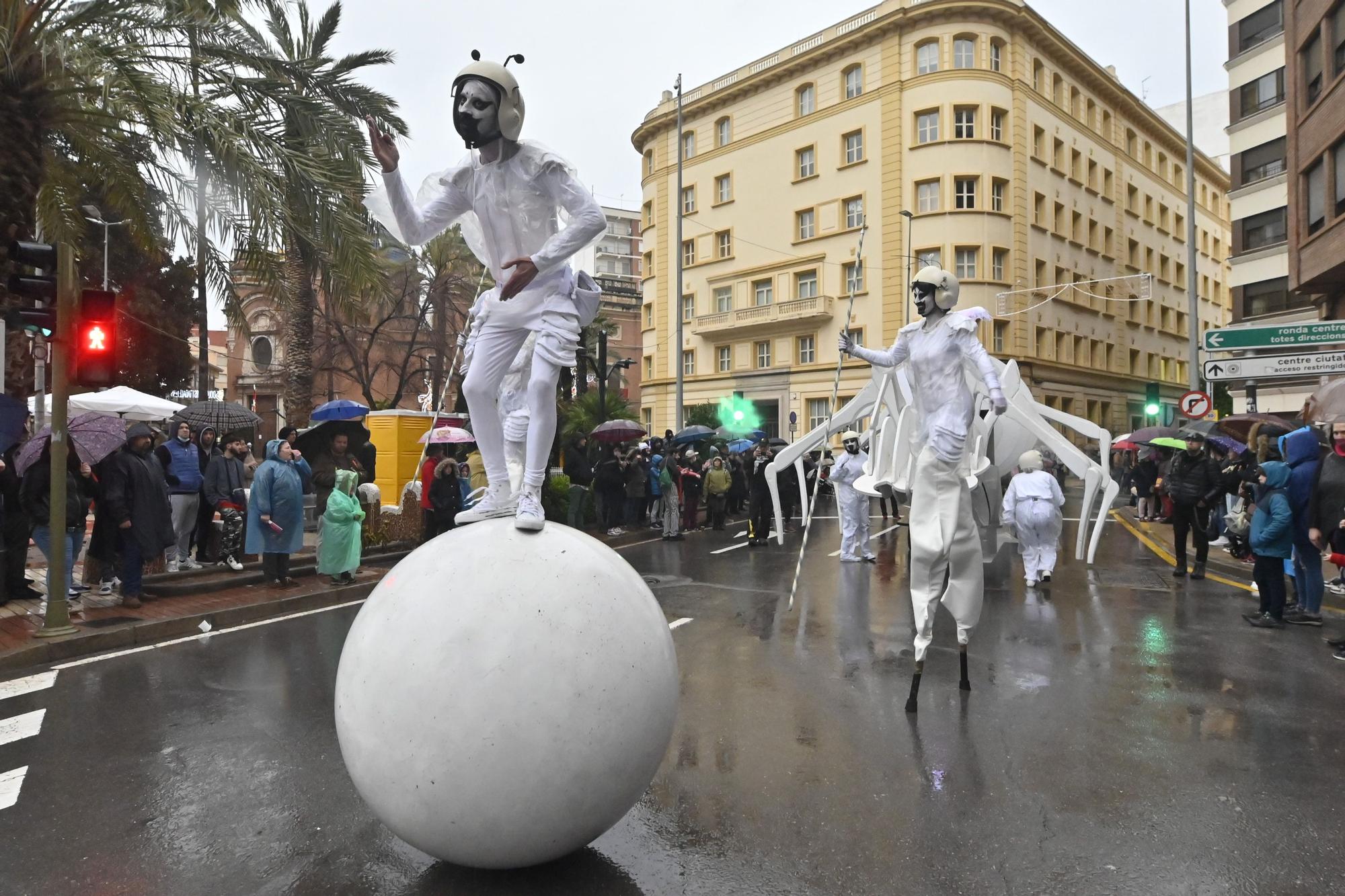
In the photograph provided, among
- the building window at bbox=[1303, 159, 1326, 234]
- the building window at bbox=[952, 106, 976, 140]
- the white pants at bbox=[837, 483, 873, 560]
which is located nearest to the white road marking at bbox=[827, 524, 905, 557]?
the white pants at bbox=[837, 483, 873, 560]

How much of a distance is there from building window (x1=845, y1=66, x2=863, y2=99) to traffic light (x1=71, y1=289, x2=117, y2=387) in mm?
35869

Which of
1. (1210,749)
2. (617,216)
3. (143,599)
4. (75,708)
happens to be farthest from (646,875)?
(617,216)

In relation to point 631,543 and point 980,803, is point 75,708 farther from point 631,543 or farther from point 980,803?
point 631,543

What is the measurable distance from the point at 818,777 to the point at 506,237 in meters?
2.96

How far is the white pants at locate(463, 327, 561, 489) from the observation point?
3893mm

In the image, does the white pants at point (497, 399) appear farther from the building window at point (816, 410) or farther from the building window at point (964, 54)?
the building window at point (964, 54)

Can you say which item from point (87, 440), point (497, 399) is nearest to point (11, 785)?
point (497, 399)

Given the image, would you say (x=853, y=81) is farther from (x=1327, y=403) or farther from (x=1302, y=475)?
(x=1302, y=475)

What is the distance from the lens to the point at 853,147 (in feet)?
128

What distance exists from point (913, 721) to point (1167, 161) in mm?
56622

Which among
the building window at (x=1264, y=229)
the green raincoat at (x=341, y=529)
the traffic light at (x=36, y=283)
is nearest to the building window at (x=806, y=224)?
the building window at (x=1264, y=229)

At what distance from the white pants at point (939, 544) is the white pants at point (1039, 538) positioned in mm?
5703

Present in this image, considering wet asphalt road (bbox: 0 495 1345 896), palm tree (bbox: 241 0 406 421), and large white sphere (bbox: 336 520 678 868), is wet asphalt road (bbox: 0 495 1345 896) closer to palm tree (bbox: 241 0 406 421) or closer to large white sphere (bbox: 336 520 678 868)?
large white sphere (bbox: 336 520 678 868)

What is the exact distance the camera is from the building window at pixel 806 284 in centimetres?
3981
